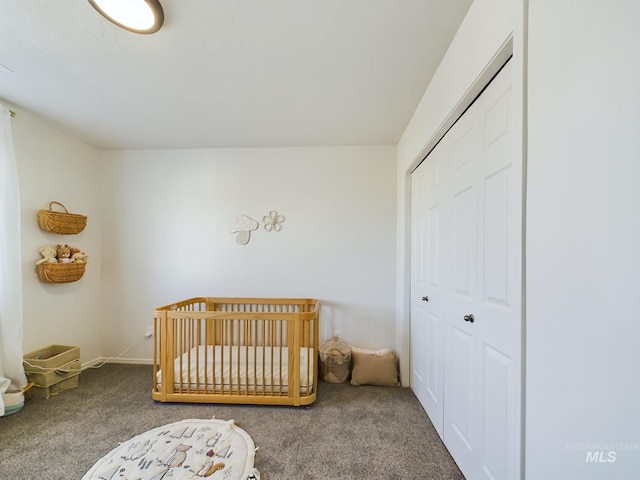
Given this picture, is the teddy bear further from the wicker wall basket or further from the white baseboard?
the white baseboard

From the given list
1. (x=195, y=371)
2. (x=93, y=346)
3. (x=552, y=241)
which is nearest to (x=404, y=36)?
(x=552, y=241)

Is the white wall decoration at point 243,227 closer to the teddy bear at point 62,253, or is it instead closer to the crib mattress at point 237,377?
the crib mattress at point 237,377

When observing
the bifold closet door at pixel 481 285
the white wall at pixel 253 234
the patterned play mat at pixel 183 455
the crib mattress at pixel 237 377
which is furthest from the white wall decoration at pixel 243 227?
the bifold closet door at pixel 481 285

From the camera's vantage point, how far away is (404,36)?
1.39 meters

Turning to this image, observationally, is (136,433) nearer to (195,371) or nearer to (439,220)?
(195,371)

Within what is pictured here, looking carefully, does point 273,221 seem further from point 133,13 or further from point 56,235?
point 56,235

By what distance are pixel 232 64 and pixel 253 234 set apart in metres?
1.69

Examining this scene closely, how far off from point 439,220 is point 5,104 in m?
3.51

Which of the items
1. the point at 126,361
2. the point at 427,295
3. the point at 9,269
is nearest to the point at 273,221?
the point at 427,295

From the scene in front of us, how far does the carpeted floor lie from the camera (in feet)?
4.83

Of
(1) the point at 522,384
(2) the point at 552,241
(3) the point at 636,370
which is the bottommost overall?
(1) the point at 522,384

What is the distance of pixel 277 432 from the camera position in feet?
5.84

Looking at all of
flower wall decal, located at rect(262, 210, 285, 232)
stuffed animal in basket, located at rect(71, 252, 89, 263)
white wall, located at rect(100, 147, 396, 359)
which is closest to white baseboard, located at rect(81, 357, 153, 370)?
white wall, located at rect(100, 147, 396, 359)

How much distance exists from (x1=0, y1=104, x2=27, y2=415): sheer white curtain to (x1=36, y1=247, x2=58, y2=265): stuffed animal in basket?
0.30 metres
